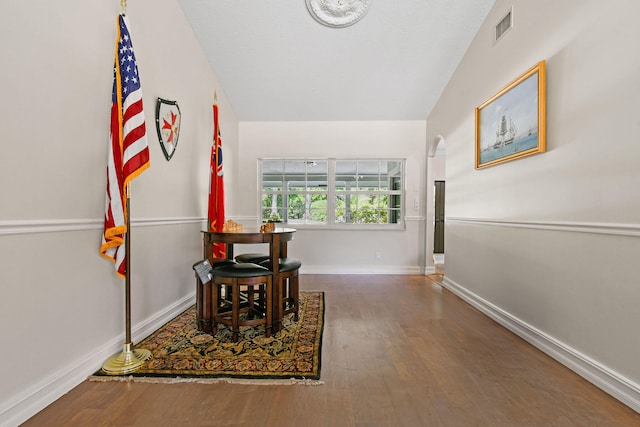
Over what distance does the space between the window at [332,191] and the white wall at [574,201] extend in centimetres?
206

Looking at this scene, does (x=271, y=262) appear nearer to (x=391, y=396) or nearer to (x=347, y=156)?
(x=391, y=396)

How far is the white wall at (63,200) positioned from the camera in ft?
4.84

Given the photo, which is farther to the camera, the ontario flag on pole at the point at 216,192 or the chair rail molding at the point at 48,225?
the ontario flag on pole at the point at 216,192

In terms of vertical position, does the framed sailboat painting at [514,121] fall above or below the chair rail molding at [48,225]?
above

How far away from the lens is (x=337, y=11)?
324cm

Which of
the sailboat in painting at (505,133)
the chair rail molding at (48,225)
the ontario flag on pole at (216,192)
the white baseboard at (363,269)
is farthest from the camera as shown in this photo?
the white baseboard at (363,269)

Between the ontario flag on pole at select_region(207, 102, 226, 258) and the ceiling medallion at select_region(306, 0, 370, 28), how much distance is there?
145 centimetres

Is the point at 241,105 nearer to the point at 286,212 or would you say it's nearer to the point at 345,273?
the point at 286,212

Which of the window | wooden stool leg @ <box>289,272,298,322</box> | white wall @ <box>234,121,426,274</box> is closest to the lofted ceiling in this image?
white wall @ <box>234,121,426,274</box>

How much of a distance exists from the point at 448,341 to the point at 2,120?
2.98 metres

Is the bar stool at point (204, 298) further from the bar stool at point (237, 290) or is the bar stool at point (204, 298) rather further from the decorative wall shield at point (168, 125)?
the decorative wall shield at point (168, 125)

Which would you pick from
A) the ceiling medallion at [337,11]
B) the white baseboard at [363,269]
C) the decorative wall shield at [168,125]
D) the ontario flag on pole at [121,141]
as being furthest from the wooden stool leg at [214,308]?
the ceiling medallion at [337,11]

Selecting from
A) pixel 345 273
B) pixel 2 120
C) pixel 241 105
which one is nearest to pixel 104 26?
pixel 2 120

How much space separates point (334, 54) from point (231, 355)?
11.1ft
